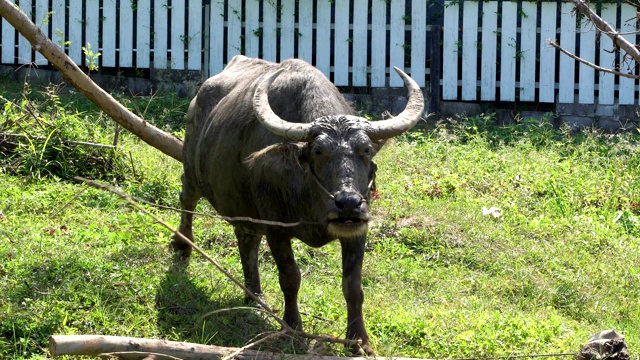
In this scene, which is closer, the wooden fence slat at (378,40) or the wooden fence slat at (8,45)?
the wooden fence slat at (378,40)

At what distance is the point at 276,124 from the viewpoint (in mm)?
5273

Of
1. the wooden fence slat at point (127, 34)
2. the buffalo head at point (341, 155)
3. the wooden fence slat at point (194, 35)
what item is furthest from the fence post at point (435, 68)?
the buffalo head at point (341, 155)

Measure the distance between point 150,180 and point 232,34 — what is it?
3938 millimetres

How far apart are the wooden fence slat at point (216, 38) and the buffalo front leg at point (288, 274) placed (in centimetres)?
655

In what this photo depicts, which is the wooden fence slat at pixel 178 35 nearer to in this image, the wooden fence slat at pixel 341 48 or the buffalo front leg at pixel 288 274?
the wooden fence slat at pixel 341 48

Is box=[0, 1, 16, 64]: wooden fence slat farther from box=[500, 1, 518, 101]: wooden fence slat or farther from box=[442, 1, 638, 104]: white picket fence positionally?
box=[500, 1, 518, 101]: wooden fence slat

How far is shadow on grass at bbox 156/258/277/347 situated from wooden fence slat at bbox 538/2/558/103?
22.2 feet

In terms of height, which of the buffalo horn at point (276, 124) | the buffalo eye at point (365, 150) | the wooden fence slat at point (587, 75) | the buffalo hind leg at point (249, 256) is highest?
the wooden fence slat at point (587, 75)

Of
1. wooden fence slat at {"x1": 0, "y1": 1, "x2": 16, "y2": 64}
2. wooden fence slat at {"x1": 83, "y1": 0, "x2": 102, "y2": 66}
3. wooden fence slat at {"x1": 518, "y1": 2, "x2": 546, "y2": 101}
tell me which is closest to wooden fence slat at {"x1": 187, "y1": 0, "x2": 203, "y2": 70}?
wooden fence slat at {"x1": 83, "y1": 0, "x2": 102, "y2": 66}

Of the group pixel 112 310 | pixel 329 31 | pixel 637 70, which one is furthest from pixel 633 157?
pixel 112 310

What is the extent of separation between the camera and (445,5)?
11.8 meters

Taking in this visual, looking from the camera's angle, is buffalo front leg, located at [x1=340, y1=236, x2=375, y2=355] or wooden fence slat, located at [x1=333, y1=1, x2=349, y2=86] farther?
wooden fence slat, located at [x1=333, y1=1, x2=349, y2=86]

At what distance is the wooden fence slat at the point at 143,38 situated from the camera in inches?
471

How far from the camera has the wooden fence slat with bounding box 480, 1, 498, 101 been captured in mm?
11812
